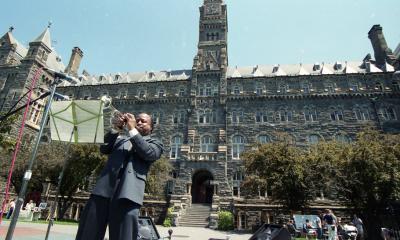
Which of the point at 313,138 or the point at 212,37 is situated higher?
the point at 212,37

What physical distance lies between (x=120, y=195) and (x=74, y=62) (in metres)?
46.7

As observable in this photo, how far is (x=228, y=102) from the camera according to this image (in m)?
31.4

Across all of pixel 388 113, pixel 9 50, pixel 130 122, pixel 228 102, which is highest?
pixel 9 50

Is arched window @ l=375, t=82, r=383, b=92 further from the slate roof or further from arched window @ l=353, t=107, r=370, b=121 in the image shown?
arched window @ l=353, t=107, r=370, b=121

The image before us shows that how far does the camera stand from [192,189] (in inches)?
1081

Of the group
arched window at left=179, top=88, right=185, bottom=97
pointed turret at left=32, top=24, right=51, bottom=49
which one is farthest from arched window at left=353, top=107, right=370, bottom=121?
pointed turret at left=32, top=24, right=51, bottom=49

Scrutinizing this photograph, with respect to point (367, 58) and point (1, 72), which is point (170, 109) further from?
point (367, 58)

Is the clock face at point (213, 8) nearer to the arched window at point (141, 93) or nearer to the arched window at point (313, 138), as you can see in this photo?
the arched window at point (141, 93)

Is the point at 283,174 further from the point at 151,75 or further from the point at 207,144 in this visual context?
the point at 151,75

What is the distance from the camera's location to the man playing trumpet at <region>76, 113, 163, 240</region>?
8.79 feet

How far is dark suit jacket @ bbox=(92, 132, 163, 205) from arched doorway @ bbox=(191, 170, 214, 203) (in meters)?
24.5

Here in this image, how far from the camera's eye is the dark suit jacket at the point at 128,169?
2.79 meters

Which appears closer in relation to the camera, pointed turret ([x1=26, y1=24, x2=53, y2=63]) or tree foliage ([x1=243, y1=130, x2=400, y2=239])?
tree foliage ([x1=243, y1=130, x2=400, y2=239])

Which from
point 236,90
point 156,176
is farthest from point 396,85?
point 156,176
